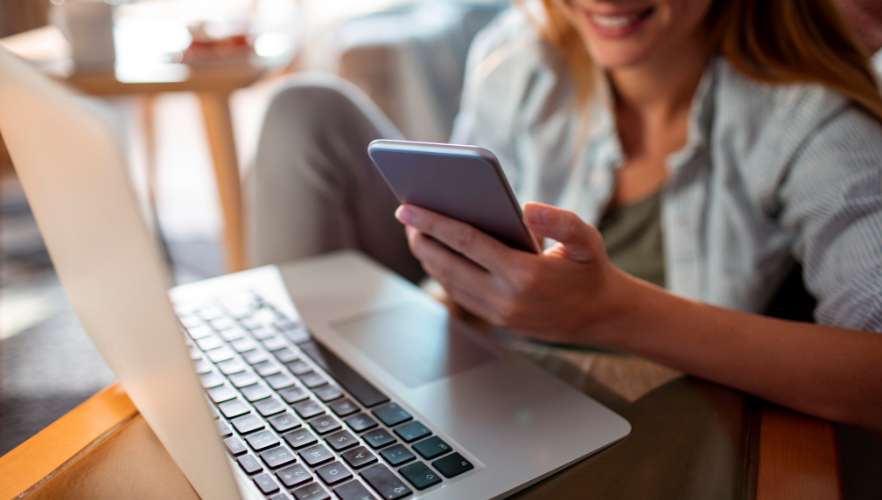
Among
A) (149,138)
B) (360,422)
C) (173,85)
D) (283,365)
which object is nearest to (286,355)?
(283,365)

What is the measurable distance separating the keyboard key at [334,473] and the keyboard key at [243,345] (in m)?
0.17

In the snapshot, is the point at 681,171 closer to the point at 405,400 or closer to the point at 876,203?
the point at 876,203

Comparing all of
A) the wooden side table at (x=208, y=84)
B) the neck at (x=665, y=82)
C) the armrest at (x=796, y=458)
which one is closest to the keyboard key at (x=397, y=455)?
the armrest at (x=796, y=458)

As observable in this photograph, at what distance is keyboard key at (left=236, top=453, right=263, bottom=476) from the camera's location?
1.48ft

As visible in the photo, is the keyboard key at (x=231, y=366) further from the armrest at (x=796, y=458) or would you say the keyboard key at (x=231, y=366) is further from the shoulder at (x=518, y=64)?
the shoulder at (x=518, y=64)

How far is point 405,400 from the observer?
21.3 inches

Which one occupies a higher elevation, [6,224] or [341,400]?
[341,400]

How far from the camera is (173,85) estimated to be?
3.94 feet

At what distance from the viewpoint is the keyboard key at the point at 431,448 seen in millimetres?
475

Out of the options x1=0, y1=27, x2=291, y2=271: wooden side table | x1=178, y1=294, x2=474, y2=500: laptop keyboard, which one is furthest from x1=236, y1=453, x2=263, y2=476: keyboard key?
x1=0, y1=27, x2=291, y2=271: wooden side table

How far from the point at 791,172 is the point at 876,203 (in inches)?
4.9

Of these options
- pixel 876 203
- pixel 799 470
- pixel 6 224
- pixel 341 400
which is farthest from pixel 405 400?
pixel 6 224

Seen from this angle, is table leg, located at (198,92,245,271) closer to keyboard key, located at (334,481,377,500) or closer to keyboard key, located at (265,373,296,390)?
keyboard key, located at (265,373,296,390)

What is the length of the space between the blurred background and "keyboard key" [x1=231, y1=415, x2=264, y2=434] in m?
0.15
